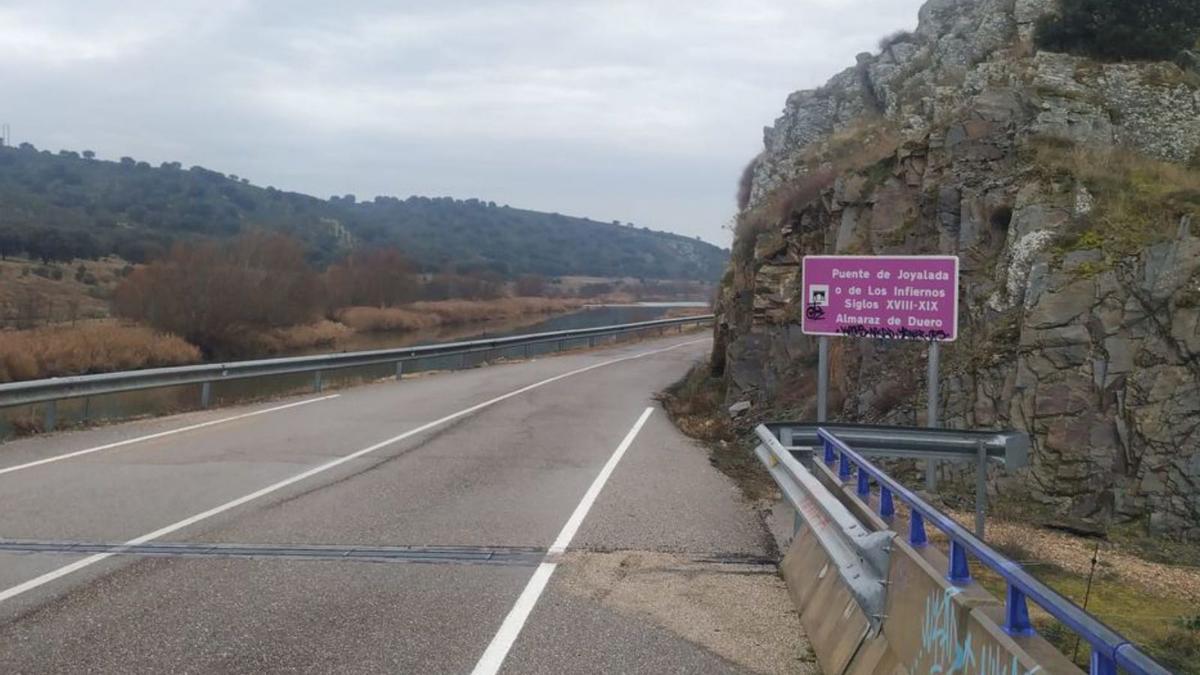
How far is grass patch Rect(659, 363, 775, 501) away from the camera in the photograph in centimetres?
1234

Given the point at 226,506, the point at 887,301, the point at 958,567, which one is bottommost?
the point at 226,506

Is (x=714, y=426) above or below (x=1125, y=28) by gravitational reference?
below

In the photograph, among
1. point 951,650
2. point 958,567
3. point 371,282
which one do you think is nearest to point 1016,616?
point 951,650

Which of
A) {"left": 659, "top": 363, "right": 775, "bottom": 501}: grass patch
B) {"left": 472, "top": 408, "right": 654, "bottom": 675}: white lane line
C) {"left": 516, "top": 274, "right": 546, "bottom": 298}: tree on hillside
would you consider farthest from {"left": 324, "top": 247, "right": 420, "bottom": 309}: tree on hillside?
{"left": 472, "top": 408, "right": 654, "bottom": 675}: white lane line

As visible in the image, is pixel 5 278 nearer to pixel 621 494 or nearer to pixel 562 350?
pixel 562 350

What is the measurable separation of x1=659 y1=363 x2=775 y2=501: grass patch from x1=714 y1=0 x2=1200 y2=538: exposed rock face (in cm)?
86

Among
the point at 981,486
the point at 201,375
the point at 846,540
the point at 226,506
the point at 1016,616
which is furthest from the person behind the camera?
the point at 201,375

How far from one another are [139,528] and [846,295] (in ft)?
25.1

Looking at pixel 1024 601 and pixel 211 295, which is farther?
pixel 211 295

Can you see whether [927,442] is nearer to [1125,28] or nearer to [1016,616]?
[1016,616]

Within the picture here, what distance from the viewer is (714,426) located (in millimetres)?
18750

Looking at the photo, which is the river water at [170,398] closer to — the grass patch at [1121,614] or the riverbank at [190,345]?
the riverbank at [190,345]

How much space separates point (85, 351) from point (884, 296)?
34737 millimetres

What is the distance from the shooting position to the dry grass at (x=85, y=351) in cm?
3426
